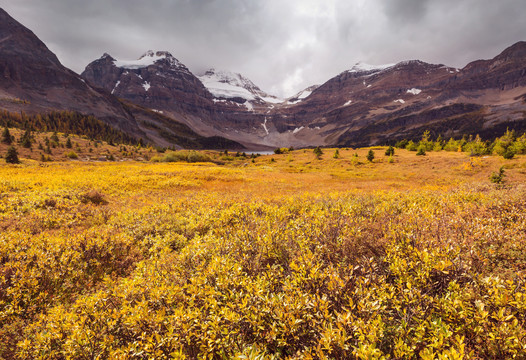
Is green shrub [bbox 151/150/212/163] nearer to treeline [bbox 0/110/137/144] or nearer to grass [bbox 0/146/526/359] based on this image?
grass [bbox 0/146/526/359]

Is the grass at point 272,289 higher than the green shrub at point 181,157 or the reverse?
the reverse

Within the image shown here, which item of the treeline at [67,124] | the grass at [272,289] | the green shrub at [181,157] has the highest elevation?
the treeline at [67,124]

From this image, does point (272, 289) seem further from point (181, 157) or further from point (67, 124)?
point (67, 124)

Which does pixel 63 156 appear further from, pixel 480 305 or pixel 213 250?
pixel 480 305

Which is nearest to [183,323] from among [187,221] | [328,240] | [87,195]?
[328,240]

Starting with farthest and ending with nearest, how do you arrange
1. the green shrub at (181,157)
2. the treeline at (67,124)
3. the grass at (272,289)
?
the treeline at (67,124) → the green shrub at (181,157) → the grass at (272,289)

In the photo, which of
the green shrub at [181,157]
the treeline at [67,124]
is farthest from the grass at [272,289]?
the treeline at [67,124]

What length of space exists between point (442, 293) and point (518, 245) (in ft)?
8.97

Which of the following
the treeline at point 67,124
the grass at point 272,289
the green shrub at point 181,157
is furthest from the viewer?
the treeline at point 67,124

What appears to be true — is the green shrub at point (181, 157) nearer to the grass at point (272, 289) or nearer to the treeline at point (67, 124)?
the grass at point (272, 289)

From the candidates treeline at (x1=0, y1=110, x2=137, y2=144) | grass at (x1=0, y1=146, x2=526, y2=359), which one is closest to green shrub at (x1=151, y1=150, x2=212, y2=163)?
grass at (x1=0, y1=146, x2=526, y2=359)

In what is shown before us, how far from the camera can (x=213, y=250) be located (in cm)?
564

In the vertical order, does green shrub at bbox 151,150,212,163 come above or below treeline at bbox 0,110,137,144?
below

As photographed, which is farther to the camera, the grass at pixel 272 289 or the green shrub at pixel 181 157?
the green shrub at pixel 181 157
